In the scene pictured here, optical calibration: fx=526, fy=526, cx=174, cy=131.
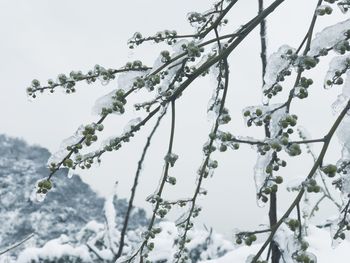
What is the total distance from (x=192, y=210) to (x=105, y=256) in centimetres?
679

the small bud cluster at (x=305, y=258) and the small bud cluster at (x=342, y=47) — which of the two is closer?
the small bud cluster at (x=305, y=258)

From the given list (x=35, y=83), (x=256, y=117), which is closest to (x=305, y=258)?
(x=256, y=117)

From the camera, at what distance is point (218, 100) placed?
2.40 metres

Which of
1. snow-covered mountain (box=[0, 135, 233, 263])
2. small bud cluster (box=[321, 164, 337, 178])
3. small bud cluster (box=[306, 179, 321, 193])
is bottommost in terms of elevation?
small bud cluster (box=[306, 179, 321, 193])

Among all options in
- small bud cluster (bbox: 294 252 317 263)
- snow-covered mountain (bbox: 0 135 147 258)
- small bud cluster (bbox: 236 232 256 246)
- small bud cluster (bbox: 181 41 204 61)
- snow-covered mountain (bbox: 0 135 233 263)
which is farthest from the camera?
snow-covered mountain (bbox: 0 135 147 258)

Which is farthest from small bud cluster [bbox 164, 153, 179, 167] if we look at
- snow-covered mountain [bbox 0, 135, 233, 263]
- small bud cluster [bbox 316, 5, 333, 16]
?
snow-covered mountain [bbox 0, 135, 233, 263]

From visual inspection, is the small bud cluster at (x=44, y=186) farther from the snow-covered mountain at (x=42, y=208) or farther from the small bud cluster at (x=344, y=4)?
the snow-covered mountain at (x=42, y=208)

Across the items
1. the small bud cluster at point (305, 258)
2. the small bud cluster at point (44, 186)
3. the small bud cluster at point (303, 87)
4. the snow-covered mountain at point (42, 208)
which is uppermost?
the snow-covered mountain at point (42, 208)

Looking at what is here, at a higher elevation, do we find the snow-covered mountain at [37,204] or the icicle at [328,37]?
the snow-covered mountain at [37,204]

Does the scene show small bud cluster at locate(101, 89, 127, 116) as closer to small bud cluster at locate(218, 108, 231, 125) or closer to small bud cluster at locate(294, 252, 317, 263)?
small bud cluster at locate(218, 108, 231, 125)

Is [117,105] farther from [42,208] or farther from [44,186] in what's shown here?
[42,208]

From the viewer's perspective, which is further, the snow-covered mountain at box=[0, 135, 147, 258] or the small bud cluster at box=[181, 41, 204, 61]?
the snow-covered mountain at box=[0, 135, 147, 258]

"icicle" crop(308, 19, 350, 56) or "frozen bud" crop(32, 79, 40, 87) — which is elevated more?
"frozen bud" crop(32, 79, 40, 87)

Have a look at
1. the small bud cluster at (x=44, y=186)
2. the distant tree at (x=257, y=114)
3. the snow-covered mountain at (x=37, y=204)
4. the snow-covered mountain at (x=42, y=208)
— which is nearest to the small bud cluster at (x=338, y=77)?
the distant tree at (x=257, y=114)
